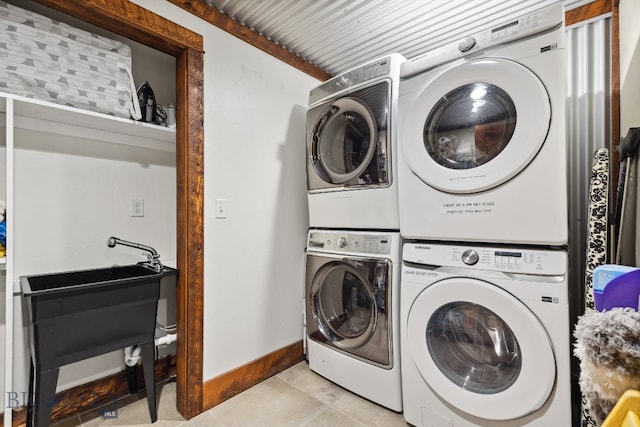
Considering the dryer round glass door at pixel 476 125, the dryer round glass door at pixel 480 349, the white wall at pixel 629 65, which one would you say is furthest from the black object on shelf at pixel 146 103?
the white wall at pixel 629 65

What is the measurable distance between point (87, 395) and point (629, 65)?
3.19m

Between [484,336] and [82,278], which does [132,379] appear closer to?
[82,278]

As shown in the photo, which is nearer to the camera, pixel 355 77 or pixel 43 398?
pixel 43 398

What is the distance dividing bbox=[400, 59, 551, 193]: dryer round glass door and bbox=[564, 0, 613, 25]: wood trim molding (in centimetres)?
96

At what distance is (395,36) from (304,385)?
2.38 meters

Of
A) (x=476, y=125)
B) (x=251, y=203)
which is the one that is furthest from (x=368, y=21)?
(x=251, y=203)

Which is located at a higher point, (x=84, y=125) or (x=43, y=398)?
(x=84, y=125)

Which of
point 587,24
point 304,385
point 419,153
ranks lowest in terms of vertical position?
point 304,385

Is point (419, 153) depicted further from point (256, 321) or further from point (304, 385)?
point (304, 385)

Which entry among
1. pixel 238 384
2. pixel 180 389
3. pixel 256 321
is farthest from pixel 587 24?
pixel 180 389

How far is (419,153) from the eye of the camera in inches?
58.5

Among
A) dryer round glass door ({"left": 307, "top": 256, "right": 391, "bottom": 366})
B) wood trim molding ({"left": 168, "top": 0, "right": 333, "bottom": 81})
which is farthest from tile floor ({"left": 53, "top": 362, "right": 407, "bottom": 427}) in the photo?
wood trim molding ({"left": 168, "top": 0, "right": 333, "bottom": 81})

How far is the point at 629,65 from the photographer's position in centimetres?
136

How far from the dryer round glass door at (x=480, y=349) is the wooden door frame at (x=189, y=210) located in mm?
1142
